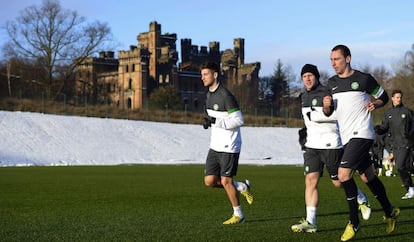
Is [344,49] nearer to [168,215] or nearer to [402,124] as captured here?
[168,215]

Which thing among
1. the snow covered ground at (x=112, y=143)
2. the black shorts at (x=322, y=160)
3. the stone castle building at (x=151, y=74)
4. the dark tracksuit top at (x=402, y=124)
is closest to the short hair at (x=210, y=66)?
the black shorts at (x=322, y=160)

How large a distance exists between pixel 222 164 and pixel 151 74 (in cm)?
10792

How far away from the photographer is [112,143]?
53.8m

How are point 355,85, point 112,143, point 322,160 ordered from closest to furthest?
point 355,85, point 322,160, point 112,143

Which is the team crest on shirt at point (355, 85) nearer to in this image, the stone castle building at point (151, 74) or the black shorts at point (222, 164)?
the black shorts at point (222, 164)

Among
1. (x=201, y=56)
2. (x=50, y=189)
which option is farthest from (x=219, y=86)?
(x=201, y=56)

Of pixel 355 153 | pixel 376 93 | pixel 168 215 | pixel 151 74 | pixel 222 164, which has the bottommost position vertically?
pixel 168 215

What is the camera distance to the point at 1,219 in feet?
34.8

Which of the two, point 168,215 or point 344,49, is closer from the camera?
point 344,49

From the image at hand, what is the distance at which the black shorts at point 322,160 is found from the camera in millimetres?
9430

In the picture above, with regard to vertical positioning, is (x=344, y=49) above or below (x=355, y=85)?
above

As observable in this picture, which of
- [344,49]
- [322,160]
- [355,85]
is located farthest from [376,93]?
[322,160]

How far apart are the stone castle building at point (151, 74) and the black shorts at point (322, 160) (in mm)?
98025

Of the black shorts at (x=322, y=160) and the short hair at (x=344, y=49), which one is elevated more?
the short hair at (x=344, y=49)
